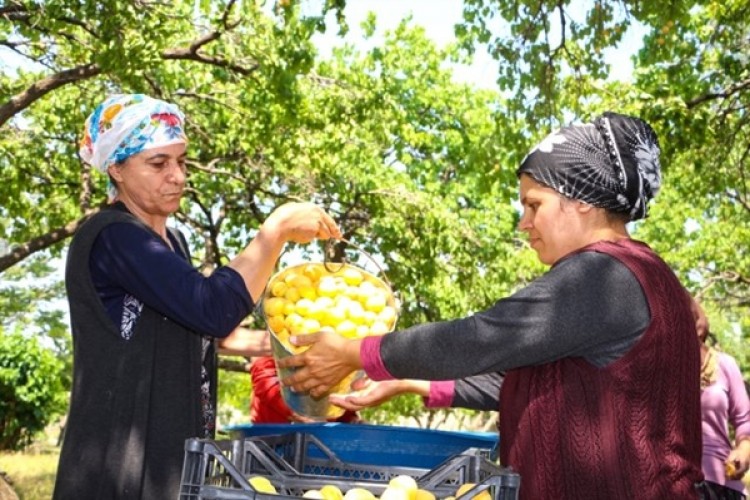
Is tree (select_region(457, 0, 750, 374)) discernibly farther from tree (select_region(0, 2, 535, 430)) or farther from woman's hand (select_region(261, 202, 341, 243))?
woman's hand (select_region(261, 202, 341, 243))

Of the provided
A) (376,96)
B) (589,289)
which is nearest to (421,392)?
(589,289)

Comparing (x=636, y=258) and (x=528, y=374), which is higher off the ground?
(x=636, y=258)

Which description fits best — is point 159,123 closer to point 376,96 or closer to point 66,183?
point 376,96

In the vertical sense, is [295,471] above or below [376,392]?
below

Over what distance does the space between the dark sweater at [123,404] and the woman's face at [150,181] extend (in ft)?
0.87

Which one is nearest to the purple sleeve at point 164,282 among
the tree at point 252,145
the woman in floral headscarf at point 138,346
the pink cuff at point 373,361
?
the woman in floral headscarf at point 138,346

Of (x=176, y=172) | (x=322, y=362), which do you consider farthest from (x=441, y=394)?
(x=176, y=172)

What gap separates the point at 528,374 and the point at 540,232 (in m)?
0.36

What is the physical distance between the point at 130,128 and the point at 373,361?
1.07 metres

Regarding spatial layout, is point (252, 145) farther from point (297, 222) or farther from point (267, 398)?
point (297, 222)

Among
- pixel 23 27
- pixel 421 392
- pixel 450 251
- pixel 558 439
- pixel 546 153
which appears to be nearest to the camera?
pixel 558 439

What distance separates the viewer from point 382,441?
2.57m

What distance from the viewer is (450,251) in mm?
16422

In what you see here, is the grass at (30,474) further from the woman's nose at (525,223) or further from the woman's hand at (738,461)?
the woman's nose at (525,223)
